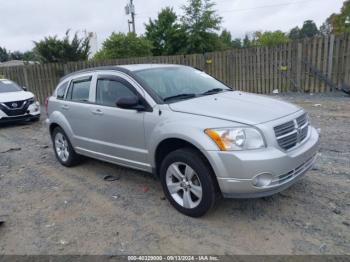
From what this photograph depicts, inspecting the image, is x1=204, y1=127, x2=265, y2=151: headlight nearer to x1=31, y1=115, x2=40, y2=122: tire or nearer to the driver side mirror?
the driver side mirror

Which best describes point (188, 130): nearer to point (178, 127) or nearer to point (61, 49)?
point (178, 127)

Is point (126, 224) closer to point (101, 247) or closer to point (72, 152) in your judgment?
point (101, 247)

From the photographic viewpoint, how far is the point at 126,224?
3.48m

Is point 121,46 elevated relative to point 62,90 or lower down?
elevated

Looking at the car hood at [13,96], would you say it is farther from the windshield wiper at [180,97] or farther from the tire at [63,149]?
the windshield wiper at [180,97]

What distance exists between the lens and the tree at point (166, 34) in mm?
32062

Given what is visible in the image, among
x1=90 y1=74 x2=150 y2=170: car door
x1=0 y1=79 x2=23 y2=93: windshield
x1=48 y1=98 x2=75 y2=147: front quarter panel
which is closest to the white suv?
x1=0 y1=79 x2=23 y2=93: windshield

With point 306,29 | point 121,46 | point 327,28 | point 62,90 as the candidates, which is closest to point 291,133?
point 62,90

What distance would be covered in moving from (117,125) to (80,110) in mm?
1074

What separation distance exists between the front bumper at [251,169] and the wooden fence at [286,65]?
8693mm

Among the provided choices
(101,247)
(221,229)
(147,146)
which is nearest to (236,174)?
(221,229)

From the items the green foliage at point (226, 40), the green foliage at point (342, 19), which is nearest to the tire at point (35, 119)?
the green foliage at point (226, 40)

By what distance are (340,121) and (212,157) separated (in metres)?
5.26

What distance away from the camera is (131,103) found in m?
3.75
